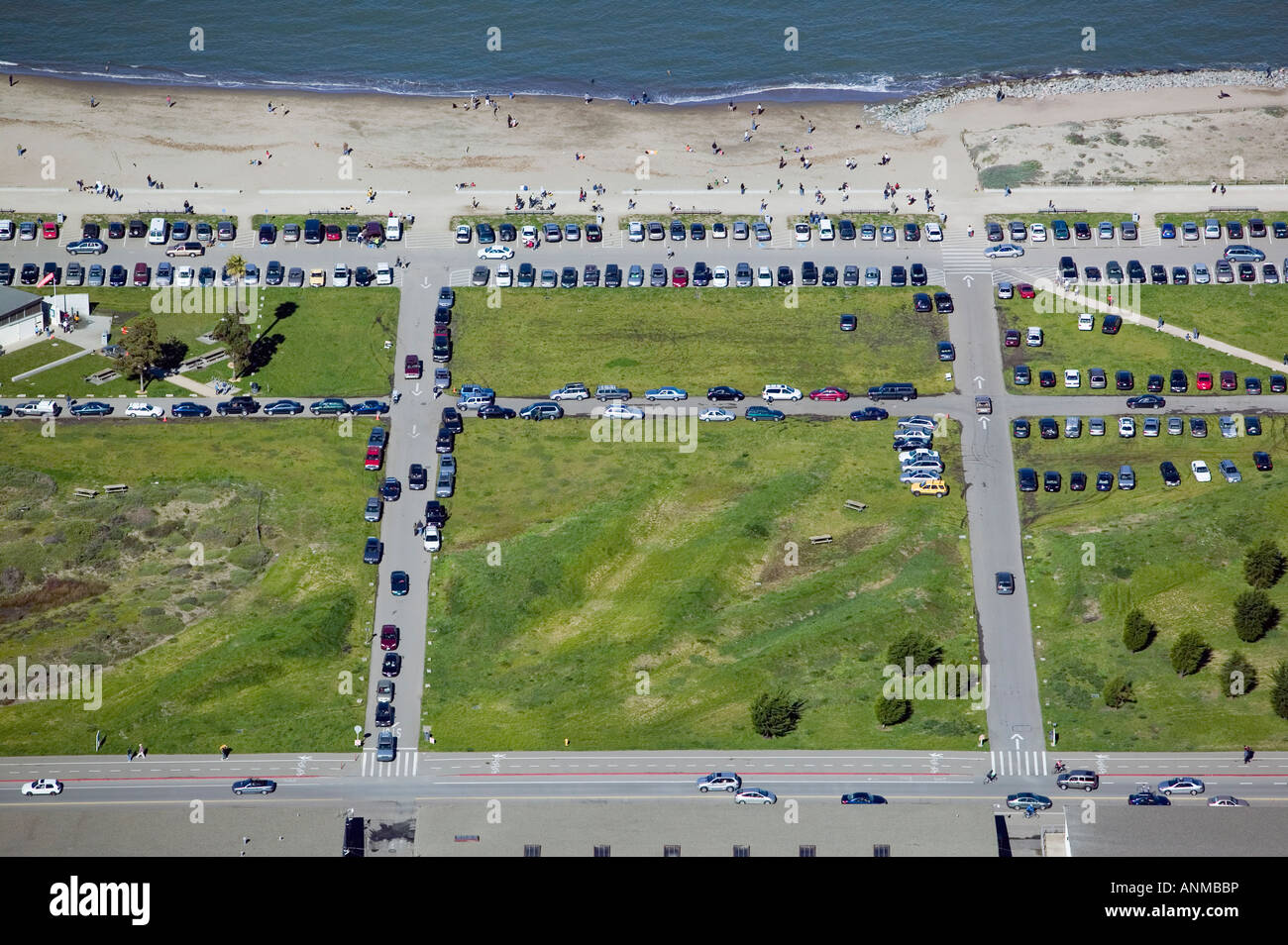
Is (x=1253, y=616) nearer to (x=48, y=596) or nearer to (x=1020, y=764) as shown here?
(x=1020, y=764)

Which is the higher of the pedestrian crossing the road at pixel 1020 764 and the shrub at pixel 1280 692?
the shrub at pixel 1280 692

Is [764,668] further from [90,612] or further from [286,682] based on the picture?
[90,612]

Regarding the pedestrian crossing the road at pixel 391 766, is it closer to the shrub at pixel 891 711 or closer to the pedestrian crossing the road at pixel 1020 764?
the shrub at pixel 891 711

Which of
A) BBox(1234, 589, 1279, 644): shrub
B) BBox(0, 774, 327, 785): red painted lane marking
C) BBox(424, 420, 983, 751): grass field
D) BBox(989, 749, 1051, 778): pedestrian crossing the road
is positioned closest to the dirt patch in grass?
BBox(0, 774, 327, 785): red painted lane marking

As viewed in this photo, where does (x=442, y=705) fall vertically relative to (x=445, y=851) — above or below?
above

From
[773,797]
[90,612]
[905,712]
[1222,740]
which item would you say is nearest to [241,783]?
[90,612]

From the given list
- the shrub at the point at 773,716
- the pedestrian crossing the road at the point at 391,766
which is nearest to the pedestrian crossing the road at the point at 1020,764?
the shrub at the point at 773,716

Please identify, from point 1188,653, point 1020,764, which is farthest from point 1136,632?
point 1020,764

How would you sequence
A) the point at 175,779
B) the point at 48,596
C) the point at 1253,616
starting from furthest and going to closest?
the point at 48,596 < the point at 1253,616 < the point at 175,779
